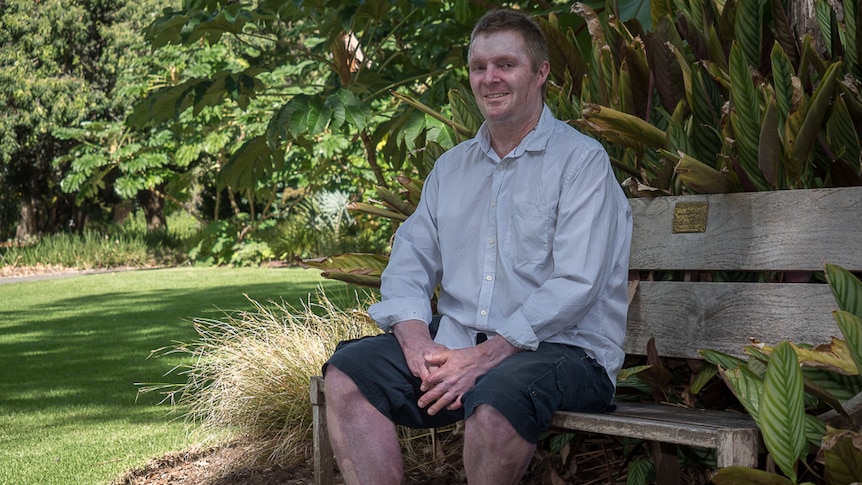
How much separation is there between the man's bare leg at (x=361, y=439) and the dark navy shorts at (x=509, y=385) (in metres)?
0.03

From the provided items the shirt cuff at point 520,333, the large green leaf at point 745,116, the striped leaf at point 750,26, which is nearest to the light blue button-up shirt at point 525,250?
the shirt cuff at point 520,333

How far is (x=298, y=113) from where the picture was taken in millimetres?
4625

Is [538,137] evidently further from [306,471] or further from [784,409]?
[306,471]

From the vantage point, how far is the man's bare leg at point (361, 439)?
253 cm

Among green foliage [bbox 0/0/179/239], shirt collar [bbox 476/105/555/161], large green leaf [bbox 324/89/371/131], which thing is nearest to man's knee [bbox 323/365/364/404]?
shirt collar [bbox 476/105/555/161]

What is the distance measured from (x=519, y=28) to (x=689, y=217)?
0.76m

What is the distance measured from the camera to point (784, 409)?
2.03 m

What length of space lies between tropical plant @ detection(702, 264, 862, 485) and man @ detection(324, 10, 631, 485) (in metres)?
0.42

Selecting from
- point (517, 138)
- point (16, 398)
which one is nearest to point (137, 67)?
point (16, 398)

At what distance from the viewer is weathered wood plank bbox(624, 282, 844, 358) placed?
260cm

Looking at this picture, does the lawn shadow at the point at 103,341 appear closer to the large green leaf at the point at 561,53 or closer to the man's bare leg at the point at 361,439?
the large green leaf at the point at 561,53

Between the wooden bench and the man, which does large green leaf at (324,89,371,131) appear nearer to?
the man

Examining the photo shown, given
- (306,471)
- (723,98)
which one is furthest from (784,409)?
(306,471)

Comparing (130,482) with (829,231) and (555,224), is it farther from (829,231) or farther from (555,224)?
(829,231)
